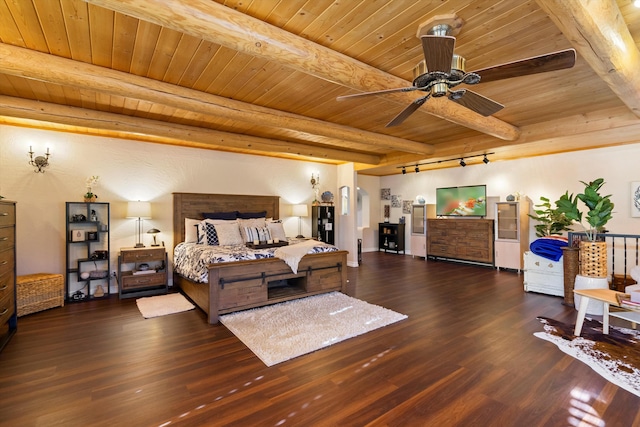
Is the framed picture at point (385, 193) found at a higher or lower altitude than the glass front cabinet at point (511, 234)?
higher

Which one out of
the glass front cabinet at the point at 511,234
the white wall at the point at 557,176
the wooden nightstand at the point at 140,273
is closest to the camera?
the wooden nightstand at the point at 140,273

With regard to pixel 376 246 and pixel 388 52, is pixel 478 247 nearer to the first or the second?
pixel 376 246

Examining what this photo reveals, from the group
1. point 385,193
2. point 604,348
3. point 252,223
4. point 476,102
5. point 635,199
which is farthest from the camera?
point 385,193

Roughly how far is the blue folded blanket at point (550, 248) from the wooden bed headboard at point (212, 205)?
4921 millimetres

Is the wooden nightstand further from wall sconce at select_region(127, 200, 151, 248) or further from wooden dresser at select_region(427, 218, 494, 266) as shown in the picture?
wooden dresser at select_region(427, 218, 494, 266)

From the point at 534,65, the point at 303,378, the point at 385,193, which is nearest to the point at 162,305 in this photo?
the point at 303,378

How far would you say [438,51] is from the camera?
1.88 meters

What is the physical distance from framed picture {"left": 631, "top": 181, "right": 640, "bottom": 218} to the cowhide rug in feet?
10.2

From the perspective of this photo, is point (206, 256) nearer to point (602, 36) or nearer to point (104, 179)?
point (104, 179)

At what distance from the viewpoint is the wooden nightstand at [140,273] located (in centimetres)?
458

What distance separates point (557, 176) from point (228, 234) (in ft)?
22.1

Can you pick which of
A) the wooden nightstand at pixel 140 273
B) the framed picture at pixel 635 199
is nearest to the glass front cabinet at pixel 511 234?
the framed picture at pixel 635 199

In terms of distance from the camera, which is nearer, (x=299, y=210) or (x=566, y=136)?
(x=566, y=136)

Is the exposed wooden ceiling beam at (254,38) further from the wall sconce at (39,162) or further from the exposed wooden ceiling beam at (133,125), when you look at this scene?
the wall sconce at (39,162)
